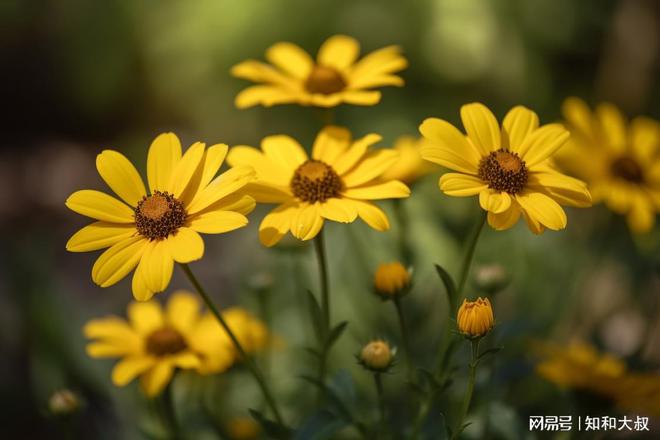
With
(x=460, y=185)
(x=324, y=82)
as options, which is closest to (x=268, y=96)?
(x=324, y=82)

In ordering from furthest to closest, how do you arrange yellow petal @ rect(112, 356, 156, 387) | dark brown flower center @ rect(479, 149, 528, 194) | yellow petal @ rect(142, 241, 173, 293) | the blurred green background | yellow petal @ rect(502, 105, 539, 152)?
the blurred green background
yellow petal @ rect(112, 356, 156, 387)
yellow petal @ rect(502, 105, 539, 152)
dark brown flower center @ rect(479, 149, 528, 194)
yellow petal @ rect(142, 241, 173, 293)

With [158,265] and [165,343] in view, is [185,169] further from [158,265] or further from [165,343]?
[165,343]

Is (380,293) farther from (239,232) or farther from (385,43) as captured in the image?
(385,43)

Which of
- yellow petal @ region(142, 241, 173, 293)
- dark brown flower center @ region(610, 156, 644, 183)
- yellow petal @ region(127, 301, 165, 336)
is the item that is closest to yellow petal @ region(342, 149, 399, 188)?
yellow petal @ region(142, 241, 173, 293)

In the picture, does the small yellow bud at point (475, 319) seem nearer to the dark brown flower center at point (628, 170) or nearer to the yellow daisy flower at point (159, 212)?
the yellow daisy flower at point (159, 212)

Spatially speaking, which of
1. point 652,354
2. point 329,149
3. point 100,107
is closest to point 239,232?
point 100,107

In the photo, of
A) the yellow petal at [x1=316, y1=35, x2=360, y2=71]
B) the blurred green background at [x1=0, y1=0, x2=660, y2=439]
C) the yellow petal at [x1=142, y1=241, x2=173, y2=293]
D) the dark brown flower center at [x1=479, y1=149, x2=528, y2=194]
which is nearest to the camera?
the yellow petal at [x1=142, y1=241, x2=173, y2=293]

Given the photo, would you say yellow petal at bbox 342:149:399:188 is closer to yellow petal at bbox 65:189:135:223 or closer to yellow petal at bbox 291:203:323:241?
yellow petal at bbox 291:203:323:241
